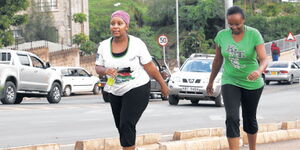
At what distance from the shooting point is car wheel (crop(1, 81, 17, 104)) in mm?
25344

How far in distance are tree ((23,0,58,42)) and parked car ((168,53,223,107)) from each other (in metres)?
46.8

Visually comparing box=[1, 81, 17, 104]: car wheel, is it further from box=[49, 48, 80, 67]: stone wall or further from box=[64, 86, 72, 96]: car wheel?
box=[49, 48, 80, 67]: stone wall

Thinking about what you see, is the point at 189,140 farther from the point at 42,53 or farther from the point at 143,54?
the point at 42,53

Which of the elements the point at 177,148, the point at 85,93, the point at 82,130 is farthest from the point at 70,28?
the point at 177,148

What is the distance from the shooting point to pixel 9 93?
2566cm

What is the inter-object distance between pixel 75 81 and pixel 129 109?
98.3ft

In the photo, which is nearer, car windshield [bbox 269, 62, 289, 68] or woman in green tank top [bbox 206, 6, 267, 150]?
woman in green tank top [bbox 206, 6, 267, 150]

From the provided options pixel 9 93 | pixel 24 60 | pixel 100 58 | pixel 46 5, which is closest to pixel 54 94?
pixel 24 60

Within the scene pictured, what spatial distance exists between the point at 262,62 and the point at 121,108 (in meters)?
1.71

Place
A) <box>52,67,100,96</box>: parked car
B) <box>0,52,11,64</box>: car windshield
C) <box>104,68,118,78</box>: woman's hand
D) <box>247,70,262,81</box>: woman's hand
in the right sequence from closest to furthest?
<box>104,68,118,78</box>: woman's hand, <box>247,70,262,81</box>: woman's hand, <box>0,52,11,64</box>: car windshield, <box>52,67,100,96</box>: parked car

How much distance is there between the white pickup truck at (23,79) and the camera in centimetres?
2541

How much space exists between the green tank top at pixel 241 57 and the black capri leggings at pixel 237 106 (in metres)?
0.08

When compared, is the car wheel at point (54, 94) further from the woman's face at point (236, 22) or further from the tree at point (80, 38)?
the tree at point (80, 38)

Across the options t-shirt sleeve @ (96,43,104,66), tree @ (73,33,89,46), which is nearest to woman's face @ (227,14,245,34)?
t-shirt sleeve @ (96,43,104,66)
